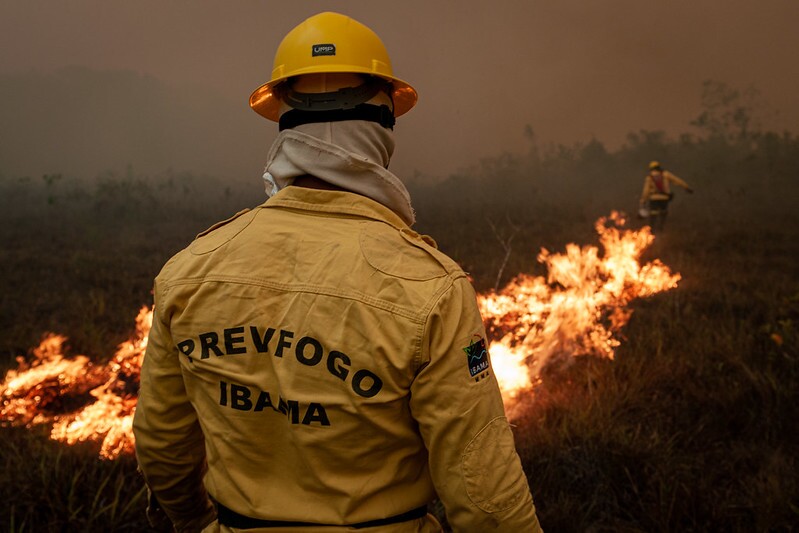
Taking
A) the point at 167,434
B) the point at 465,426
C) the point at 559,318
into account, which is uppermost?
the point at 559,318

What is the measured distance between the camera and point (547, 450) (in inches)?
133

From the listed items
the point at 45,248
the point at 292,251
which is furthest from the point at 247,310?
the point at 45,248

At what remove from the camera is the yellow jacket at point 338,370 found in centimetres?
117

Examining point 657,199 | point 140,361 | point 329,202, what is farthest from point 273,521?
point 657,199

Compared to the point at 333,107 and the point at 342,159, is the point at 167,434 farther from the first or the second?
the point at 333,107

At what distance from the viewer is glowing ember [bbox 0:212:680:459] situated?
3.51 m

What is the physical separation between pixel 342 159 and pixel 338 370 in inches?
22.6

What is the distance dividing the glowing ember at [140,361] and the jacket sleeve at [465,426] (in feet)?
8.62

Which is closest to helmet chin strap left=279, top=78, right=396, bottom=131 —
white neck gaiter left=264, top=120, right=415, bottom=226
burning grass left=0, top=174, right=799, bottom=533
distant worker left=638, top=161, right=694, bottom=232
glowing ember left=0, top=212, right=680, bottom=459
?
white neck gaiter left=264, top=120, right=415, bottom=226

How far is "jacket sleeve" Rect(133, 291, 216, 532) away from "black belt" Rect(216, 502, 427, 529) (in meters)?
0.31

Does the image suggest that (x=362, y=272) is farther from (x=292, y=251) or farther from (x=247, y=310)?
(x=247, y=310)

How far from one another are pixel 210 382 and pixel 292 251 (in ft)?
1.34

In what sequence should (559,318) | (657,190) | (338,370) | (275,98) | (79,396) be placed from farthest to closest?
(657,190) → (559,318) → (79,396) → (275,98) → (338,370)

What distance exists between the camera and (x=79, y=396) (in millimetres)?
4086
